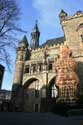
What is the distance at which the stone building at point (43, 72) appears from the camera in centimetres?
3562

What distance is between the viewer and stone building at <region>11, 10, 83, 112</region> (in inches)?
1403

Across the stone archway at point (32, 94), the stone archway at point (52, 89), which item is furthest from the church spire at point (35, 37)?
the stone archway at point (52, 89)

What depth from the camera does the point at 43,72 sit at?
37281 millimetres

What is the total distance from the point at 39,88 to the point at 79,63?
27.4 ft

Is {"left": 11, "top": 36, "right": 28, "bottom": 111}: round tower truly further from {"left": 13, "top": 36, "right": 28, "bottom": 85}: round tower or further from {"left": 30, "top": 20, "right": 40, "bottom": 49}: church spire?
{"left": 30, "top": 20, "right": 40, "bottom": 49}: church spire

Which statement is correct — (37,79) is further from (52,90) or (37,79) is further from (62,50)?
(62,50)

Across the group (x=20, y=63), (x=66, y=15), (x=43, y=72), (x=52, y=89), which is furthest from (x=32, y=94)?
(x=66, y=15)

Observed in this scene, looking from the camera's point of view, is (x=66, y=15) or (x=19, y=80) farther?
(x=66, y=15)

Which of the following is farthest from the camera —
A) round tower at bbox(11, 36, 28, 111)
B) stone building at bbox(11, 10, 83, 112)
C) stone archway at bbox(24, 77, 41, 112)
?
stone archway at bbox(24, 77, 41, 112)

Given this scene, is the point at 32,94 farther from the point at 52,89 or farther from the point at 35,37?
the point at 35,37

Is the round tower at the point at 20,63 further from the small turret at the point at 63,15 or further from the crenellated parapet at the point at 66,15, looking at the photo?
the crenellated parapet at the point at 66,15

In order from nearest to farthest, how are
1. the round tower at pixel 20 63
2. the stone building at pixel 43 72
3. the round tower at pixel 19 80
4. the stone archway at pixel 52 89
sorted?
the stone building at pixel 43 72 → the stone archway at pixel 52 89 → the round tower at pixel 19 80 → the round tower at pixel 20 63

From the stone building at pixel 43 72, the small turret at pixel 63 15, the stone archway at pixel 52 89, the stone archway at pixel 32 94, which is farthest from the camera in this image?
the small turret at pixel 63 15

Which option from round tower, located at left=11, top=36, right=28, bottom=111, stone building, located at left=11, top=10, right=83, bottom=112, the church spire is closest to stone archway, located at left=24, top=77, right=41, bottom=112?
stone building, located at left=11, top=10, right=83, bottom=112
